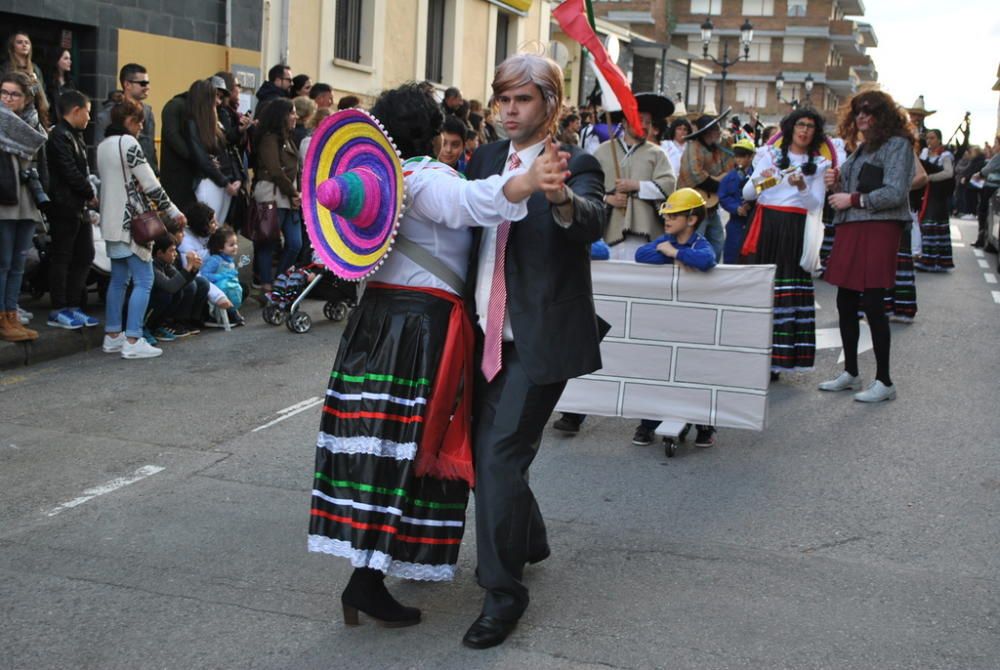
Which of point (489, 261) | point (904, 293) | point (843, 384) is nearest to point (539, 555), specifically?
point (489, 261)

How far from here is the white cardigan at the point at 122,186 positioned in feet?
28.5

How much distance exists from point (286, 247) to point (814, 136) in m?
5.39

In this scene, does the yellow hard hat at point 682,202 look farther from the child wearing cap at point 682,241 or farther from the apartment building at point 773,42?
the apartment building at point 773,42

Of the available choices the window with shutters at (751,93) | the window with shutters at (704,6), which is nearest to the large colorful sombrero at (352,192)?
the window with shutters at (751,93)

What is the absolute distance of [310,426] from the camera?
698 centimetres

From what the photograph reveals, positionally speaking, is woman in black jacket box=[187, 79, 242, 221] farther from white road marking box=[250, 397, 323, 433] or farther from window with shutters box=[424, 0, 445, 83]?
window with shutters box=[424, 0, 445, 83]

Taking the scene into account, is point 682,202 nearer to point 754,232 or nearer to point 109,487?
point 754,232

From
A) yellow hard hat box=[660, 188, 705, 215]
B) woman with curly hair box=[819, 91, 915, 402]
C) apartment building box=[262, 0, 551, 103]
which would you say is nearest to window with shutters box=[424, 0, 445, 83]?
apartment building box=[262, 0, 551, 103]

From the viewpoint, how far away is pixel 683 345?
6.51 meters

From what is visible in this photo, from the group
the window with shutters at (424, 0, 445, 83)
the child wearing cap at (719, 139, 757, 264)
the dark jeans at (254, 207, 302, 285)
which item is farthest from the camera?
the window with shutters at (424, 0, 445, 83)

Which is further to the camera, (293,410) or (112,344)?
(112,344)

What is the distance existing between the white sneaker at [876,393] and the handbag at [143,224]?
16.7ft

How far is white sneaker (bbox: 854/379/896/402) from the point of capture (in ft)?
26.1

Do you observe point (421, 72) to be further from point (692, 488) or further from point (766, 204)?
point (692, 488)
